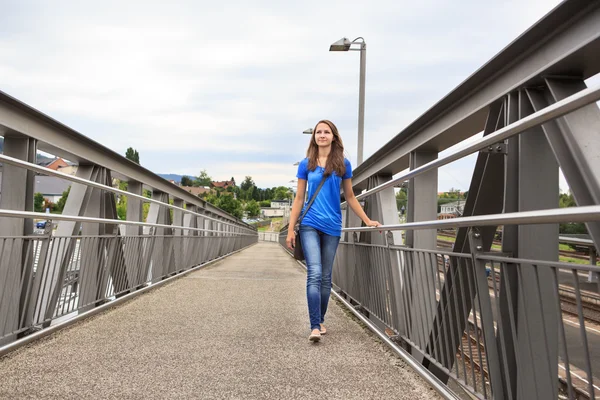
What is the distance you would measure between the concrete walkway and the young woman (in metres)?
0.52

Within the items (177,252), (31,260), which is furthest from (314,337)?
(177,252)

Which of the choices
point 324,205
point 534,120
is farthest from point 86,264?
point 534,120

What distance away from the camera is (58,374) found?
3.06 metres

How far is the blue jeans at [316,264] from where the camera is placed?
425cm

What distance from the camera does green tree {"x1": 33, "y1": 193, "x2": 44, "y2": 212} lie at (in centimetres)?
405

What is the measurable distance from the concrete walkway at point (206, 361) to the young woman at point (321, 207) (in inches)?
20.3

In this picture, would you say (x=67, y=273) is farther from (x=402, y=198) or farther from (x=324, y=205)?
(x=402, y=198)

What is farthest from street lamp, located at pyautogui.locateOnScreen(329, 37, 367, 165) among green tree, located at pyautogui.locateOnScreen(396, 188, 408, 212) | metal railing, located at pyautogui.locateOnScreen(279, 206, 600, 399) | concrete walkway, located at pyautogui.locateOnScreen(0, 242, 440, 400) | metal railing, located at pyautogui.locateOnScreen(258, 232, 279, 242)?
metal railing, located at pyautogui.locateOnScreen(258, 232, 279, 242)

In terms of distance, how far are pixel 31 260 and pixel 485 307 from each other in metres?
3.01

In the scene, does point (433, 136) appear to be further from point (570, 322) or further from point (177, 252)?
point (177, 252)

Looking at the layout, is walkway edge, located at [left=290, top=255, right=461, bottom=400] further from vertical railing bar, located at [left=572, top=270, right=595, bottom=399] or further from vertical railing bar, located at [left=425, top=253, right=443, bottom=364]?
vertical railing bar, located at [left=572, top=270, right=595, bottom=399]

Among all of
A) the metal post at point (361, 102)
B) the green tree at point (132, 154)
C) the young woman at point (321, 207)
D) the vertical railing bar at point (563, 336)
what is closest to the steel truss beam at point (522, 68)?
the young woman at point (321, 207)

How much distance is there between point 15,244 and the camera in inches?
141

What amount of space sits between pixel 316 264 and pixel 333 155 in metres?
0.91
